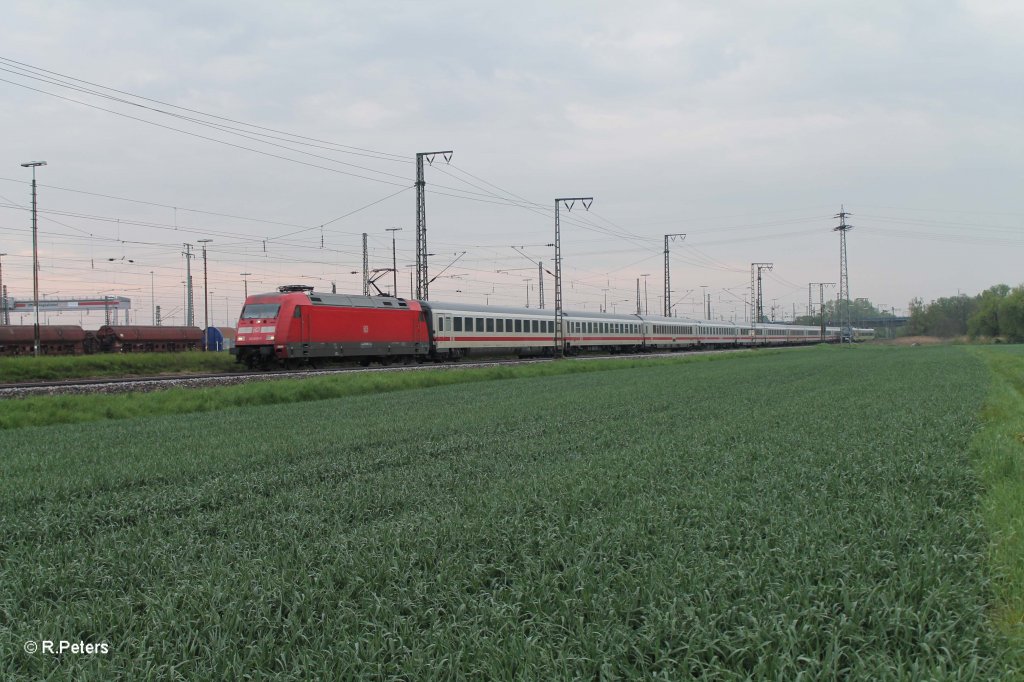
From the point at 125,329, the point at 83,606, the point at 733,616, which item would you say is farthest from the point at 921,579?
the point at 125,329

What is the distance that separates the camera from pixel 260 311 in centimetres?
3291

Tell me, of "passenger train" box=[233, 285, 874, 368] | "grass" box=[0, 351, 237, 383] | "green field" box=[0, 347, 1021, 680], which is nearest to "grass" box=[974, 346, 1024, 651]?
"green field" box=[0, 347, 1021, 680]

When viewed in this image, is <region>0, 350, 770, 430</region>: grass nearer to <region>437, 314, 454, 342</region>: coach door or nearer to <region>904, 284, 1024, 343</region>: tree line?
<region>437, 314, 454, 342</region>: coach door

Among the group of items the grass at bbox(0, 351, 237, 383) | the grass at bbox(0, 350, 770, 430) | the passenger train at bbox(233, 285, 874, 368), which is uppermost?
the passenger train at bbox(233, 285, 874, 368)

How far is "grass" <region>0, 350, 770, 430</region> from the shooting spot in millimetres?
18656

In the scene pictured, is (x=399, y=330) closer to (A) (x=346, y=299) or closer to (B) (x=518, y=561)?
(A) (x=346, y=299)

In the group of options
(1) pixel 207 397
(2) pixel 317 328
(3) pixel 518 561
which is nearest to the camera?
(3) pixel 518 561

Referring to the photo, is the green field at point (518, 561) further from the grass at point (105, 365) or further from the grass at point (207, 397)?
the grass at point (105, 365)

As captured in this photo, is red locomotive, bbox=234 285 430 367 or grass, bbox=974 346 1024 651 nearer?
grass, bbox=974 346 1024 651

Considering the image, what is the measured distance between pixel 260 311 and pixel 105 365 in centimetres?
935

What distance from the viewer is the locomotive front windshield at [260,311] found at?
32.5 m

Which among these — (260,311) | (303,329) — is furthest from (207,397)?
(260,311)

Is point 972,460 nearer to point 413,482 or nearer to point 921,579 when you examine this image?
point 921,579

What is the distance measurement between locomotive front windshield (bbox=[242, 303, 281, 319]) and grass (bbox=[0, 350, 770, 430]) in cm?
577
